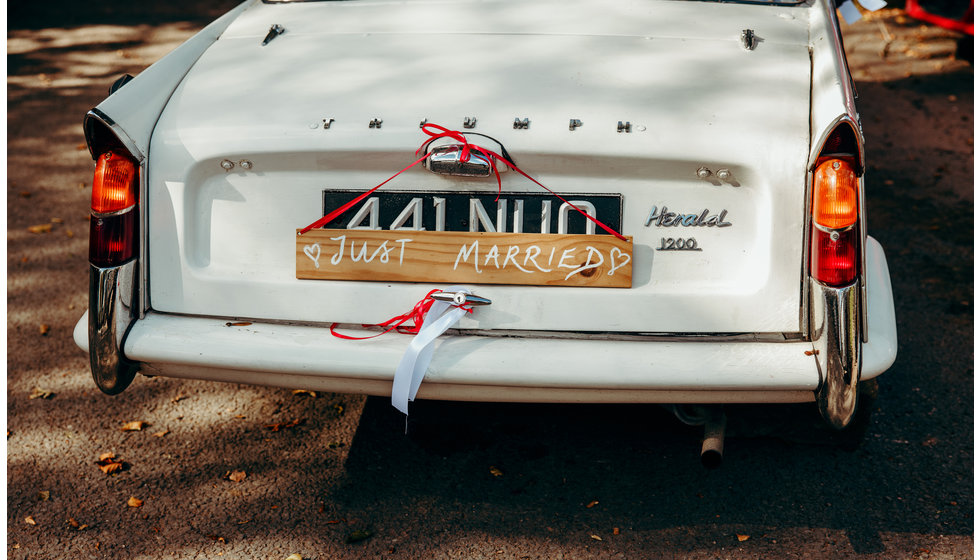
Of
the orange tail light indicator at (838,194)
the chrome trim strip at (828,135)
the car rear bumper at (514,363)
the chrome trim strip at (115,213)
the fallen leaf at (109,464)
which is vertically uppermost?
the chrome trim strip at (828,135)

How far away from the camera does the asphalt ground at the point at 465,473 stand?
2574 mm

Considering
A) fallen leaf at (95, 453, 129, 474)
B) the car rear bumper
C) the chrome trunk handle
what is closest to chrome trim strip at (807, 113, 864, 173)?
the car rear bumper

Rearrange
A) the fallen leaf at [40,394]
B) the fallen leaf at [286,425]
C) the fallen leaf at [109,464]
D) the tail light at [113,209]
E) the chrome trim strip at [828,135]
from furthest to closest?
1. the fallen leaf at [40,394]
2. the fallen leaf at [286,425]
3. the fallen leaf at [109,464]
4. the tail light at [113,209]
5. the chrome trim strip at [828,135]

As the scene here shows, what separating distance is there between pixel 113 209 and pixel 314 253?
23.2 inches

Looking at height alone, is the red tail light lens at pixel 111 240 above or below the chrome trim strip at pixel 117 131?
below

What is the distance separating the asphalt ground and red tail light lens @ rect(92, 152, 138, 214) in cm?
99

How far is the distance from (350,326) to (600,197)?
789mm

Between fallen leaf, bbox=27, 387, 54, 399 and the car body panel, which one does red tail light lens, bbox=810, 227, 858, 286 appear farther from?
fallen leaf, bbox=27, 387, 54, 399

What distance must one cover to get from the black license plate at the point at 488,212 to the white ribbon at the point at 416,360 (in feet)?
0.88

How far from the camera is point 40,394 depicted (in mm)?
3367

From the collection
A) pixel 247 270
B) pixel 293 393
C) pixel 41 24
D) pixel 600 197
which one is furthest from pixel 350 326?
pixel 41 24

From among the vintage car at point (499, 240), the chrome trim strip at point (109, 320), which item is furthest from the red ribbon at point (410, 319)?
the chrome trim strip at point (109, 320)

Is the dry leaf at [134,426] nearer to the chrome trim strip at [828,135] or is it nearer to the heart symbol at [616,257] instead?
the heart symbol at [616,257]

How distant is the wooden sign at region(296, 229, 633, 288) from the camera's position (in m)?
2.33
